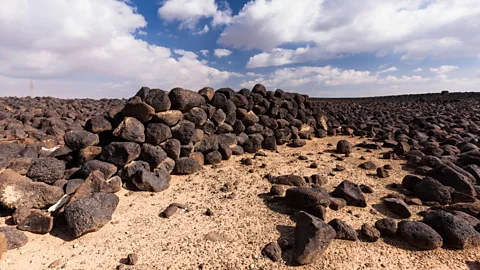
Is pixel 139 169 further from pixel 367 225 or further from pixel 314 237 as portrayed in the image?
pixel 367 225

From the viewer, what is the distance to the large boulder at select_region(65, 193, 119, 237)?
3.50 m

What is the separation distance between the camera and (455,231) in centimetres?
340

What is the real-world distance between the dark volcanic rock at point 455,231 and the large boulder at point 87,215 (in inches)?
185

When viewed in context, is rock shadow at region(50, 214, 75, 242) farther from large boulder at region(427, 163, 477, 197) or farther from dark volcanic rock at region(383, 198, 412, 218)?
large boulder at region(427, 163, 477, 197)

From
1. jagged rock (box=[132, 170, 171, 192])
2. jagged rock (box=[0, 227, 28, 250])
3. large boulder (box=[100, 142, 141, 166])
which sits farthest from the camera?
large boulder (box=[100, 142, 141, 166])

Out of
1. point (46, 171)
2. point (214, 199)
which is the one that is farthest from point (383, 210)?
point (46, 171)

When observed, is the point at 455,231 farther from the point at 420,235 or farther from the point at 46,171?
the point at 46,171

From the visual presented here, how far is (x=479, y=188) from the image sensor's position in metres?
4.80

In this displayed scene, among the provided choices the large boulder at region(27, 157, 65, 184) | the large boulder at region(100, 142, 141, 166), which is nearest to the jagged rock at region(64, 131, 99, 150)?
the large boulder at region(100, 142, 141, 166)

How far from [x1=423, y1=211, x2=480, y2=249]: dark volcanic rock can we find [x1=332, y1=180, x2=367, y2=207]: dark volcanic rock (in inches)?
40.2

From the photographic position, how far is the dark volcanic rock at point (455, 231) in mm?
3352

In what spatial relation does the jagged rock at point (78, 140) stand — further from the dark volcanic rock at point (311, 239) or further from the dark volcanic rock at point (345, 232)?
the dark volcanic rock at point (345, 232)

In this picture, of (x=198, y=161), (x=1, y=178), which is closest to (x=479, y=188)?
(x=198, y=161)

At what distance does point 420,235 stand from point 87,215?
4.52m
